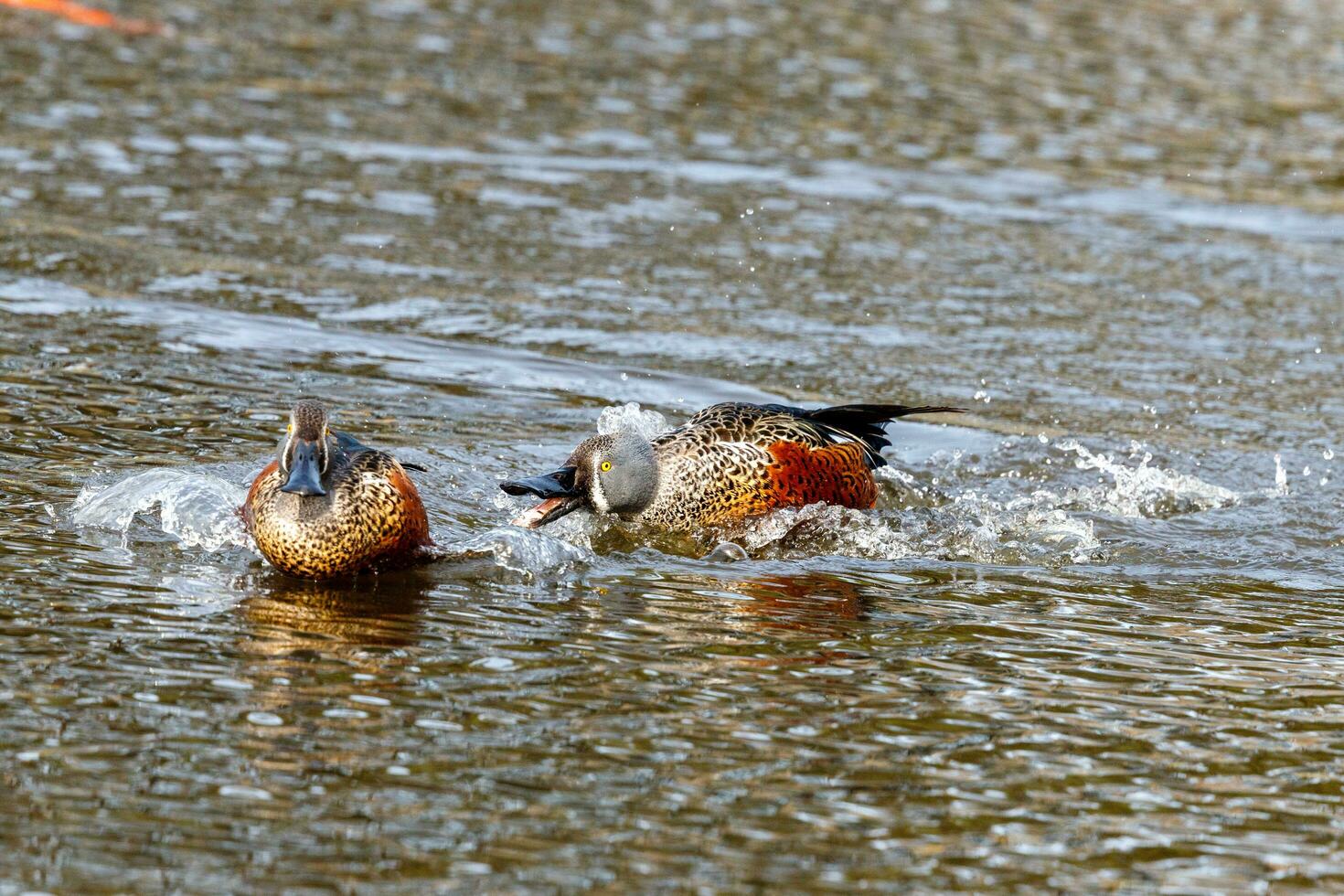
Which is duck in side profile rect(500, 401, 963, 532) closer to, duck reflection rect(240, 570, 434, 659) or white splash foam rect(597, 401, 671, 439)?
white splash foam rect(597, 401, 671, 439)

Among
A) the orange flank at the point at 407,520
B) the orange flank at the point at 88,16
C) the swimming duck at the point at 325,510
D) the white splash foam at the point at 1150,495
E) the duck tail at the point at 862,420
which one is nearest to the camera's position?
the swimming duck at the point at 325,510

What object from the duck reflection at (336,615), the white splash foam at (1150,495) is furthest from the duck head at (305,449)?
the white splash foam at (1150,495)

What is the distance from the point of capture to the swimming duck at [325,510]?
682 cm

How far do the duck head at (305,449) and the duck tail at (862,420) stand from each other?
2275 millimetres

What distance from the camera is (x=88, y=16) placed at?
56.7 feet

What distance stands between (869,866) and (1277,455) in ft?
17.8

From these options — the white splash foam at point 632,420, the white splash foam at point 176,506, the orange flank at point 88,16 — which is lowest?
the white splash foam at point 176,506

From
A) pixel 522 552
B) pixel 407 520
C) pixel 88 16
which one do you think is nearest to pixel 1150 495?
pixel 522 552

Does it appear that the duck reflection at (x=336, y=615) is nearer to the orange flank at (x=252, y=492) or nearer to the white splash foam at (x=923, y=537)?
the orange flank at (x=252, y=492)

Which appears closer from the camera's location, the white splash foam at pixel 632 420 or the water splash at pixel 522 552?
the water splash at pixel 522 552

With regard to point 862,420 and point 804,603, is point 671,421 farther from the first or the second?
point 804,603

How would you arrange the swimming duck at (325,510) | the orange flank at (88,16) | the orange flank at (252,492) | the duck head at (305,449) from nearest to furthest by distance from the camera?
1. the duck head at (305,449)
2. the swimming duck at (325,510)
3. the orange flank at (252,492)
4. the orange flank at (88,16)

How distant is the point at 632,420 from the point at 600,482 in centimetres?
110

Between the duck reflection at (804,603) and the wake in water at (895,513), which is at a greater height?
the wake in water at (895,513)
